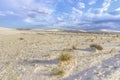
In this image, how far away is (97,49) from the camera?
59.9 feet

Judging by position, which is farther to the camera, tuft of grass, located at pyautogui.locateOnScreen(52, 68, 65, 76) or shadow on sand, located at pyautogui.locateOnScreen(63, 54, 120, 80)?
tuft of grass, located at pyautogui.locateOnScreen(52, 68, 65, 76)

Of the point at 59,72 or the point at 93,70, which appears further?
the point at 93,70

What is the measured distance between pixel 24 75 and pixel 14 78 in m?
0.59

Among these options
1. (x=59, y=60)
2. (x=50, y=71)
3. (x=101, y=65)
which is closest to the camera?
(x=50, y=71)

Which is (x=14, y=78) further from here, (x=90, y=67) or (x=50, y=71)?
(x=90, y=67)

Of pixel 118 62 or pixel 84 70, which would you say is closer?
pixel 84 70

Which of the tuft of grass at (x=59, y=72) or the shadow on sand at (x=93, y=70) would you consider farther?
the tuft of grass at (x=59, y=72)

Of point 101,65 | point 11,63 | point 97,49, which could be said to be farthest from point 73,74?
point 97,49

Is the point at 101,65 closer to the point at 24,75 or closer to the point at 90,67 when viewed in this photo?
the point at 90,67

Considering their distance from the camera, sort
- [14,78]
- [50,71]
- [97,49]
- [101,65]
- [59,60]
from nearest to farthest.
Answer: [14,78] < [50,71] < [101,65] < [59,60] < [97,49]

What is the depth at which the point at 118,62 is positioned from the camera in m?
13.2

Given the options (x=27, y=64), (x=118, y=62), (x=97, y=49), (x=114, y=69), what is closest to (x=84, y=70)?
(x=114, y=69)

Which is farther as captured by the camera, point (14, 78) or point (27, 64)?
point (27, 64)

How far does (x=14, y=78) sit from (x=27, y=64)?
2417mm
